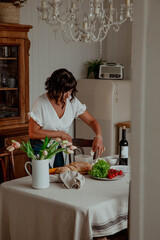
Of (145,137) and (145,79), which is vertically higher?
(145,79)

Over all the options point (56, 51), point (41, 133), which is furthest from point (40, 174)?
point (56, 51)

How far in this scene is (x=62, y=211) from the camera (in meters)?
1.91

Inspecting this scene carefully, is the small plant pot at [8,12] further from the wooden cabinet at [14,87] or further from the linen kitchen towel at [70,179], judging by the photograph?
the linen kitchen towel at [70,179]

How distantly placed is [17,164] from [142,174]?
327 centimetres

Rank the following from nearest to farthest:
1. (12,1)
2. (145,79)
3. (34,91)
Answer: (145,79), (12,1), (34,91)

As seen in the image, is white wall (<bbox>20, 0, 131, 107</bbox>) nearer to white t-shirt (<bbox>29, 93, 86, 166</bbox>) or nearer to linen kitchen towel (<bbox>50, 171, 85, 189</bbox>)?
white t-shirt (<bbox>29, 93, 86, 166</bbox>)

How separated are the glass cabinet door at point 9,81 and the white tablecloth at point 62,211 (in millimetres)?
1734

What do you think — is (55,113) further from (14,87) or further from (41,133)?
(14,87)

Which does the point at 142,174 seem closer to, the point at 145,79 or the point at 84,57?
the point at 145,79

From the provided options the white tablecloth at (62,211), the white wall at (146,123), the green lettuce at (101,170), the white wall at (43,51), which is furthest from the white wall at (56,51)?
the white wall at (146,123)

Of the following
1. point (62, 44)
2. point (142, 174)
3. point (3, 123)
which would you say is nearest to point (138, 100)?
point (142, 174)

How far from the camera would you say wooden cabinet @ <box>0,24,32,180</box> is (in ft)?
12.6

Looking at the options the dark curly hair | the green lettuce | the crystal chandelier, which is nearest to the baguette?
the green lettuce

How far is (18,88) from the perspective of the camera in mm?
4004
